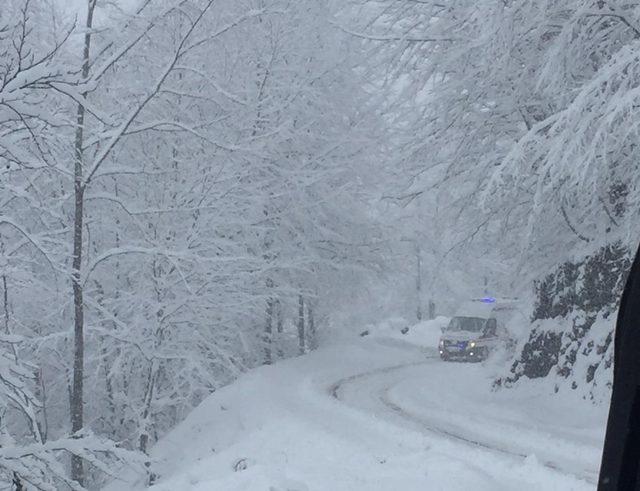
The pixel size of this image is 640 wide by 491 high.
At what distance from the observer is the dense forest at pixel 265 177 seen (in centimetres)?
1275

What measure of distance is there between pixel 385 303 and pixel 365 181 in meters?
39.3

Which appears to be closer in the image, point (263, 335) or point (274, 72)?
point (274, 72)

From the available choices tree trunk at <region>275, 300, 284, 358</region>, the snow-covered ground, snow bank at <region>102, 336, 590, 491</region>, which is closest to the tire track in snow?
the snow-covered ground

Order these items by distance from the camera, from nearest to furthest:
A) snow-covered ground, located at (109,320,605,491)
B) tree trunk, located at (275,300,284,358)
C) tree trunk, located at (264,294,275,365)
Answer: snow-covered ground, located at (109,320,605,491), tree trunk, located at (264,294,275,365), tree trunk, located at (275,300,284,358)

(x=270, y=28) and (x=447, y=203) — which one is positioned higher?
(x=270, y=28)

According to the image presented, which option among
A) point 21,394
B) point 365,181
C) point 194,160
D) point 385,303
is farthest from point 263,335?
point 385,303

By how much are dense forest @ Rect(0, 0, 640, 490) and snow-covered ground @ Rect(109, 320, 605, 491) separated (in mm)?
914

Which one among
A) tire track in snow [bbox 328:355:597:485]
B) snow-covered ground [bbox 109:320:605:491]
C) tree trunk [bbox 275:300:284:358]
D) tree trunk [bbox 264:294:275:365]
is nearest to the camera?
snow-covered ground [bbox 109:320:605:491]

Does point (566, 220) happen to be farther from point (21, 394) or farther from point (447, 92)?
point (21, 394)

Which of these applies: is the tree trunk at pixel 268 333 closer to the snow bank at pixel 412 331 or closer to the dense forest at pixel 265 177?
the dense forest at pixel 265 177

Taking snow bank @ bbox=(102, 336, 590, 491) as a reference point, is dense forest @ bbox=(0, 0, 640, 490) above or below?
above

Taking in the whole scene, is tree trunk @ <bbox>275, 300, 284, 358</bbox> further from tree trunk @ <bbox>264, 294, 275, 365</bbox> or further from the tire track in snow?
the tire track in snow

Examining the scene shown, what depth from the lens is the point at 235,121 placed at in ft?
72.7

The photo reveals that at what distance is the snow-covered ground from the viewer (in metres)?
9.53
